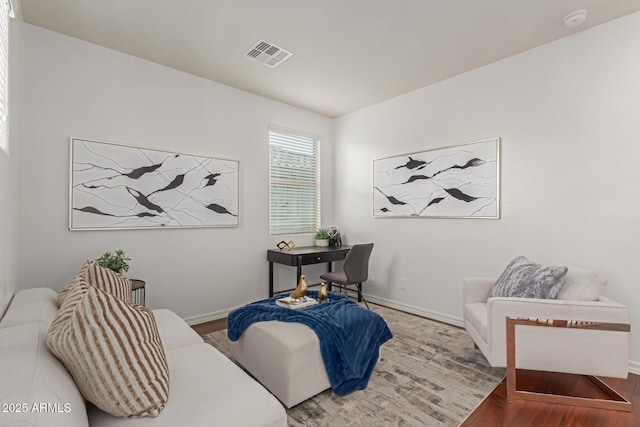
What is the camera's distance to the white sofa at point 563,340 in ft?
6.19

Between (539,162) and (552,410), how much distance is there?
1980 millimetres

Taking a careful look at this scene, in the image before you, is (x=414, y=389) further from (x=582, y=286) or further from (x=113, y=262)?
(x=113, y=262)

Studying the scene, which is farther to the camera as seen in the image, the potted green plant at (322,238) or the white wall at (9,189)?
the potted green plant at (322,238)

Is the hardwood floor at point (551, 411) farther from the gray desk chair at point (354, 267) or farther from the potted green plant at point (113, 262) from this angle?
the potted green plant at point (113, 262)

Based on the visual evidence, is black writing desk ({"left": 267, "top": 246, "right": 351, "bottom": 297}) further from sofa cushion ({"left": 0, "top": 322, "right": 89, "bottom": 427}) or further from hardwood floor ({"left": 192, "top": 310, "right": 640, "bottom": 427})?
sofa cushion ({"left": 0, "top": 322, "right": 89, "bottom": 427})

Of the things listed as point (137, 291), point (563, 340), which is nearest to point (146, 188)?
point (137, 291)

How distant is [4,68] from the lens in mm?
1668

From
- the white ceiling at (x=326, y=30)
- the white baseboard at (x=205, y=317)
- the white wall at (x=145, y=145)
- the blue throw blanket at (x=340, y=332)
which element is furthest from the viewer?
the white baseboard at (x=205, y=317)

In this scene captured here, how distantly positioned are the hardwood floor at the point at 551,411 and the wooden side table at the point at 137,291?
2.56 metres

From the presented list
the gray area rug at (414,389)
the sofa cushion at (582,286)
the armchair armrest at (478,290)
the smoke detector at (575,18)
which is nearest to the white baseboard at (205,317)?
the gray area rug at (414,389)

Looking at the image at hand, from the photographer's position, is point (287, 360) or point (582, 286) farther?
point (582, 286)

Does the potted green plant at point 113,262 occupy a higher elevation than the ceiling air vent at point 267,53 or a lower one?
lower

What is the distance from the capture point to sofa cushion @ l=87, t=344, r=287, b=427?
110 centimetres

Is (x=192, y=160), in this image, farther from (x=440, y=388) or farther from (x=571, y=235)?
(x=571, y=235)
